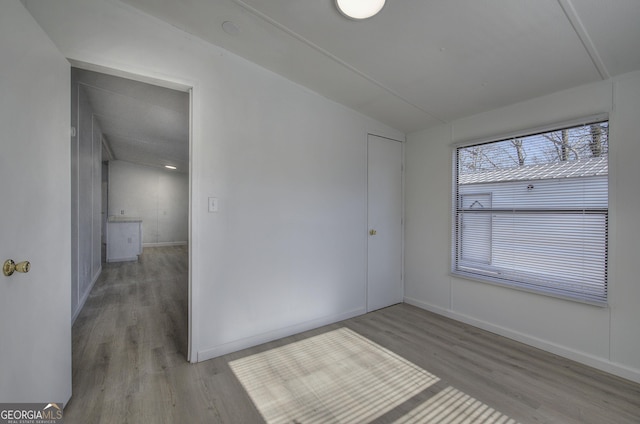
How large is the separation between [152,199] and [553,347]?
35.2 feet

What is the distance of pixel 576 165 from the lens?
2.44 meters

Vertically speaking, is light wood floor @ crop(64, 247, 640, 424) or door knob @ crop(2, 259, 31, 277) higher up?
door knob @ crop(2, 259, 31, 277)

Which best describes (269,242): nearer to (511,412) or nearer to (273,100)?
(273,100)

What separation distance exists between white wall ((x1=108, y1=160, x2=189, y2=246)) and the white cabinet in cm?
255

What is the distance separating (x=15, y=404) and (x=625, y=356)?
13.1 ft

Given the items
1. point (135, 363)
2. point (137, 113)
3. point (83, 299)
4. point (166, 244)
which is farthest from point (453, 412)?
point (166, 244)

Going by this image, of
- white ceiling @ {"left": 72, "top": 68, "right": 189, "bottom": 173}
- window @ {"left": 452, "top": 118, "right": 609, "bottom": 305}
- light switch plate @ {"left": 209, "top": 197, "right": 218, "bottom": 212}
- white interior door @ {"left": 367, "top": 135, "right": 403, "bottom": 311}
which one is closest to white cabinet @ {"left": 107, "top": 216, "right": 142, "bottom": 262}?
white ceiling @ {"left": 72, "top": 68, "right": 189, "bottom": 173}

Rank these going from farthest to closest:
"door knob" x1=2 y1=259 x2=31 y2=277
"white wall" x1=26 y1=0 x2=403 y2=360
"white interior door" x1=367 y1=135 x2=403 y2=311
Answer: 1. "white interior door" x1=367 y1=135 x2=403 y2=311
2. "white wall" x1=26 y1=0 x2=403 y2=360
3. "door knob" x1=2 y1=259 x2=31 y2=277

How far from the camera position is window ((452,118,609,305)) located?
235 cm

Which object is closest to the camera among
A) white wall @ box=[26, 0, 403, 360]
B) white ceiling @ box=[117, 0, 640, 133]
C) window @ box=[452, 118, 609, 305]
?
A: white ceiling @ box=[117, 0, 640, 133]

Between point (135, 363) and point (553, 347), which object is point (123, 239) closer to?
point (135, 363)

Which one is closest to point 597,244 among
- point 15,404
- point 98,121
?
point 15,404

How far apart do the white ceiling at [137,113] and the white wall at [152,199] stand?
2138mm

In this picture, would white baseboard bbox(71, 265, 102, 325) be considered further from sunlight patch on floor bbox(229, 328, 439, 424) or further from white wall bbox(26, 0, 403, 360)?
sunlight patch on floor bbox(229, 328, 439, 424)
